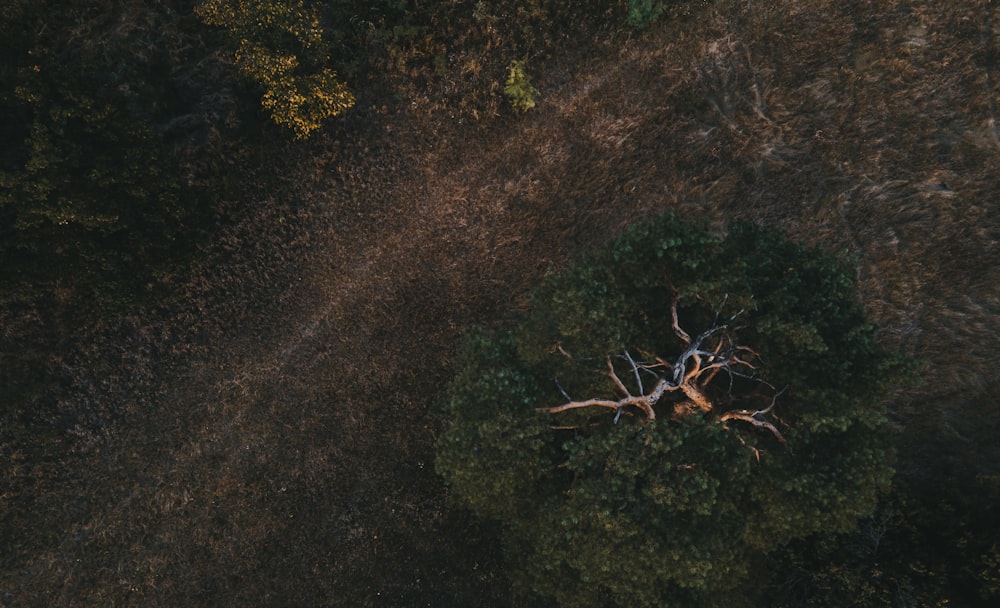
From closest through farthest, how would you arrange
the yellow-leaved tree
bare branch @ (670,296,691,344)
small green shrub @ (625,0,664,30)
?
bare branch @ (670,296,691,344)
the yellow-leaved tree
small green shrub @ (625,0,664,30)

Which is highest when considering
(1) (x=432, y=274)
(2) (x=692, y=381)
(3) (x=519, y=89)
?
(3) (x=519, y=89)

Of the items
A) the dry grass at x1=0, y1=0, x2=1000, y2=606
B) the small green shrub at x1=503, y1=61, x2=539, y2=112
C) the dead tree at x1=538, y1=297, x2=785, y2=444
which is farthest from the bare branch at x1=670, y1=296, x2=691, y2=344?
the small green shrub at x1=503, y1=61, x2=539, y2=112

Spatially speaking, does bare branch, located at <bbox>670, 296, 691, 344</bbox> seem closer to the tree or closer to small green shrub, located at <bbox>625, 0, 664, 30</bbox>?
the tree

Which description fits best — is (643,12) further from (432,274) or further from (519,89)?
(432,274)

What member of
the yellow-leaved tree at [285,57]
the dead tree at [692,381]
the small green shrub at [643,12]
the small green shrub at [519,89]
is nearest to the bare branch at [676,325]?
the dead tree at [692,381]

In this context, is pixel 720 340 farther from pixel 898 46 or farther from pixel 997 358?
pixel 898 46

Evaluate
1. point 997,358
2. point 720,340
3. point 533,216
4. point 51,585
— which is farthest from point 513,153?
point 51,585

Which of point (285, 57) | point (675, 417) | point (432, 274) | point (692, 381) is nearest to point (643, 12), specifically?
point (432, 274)
